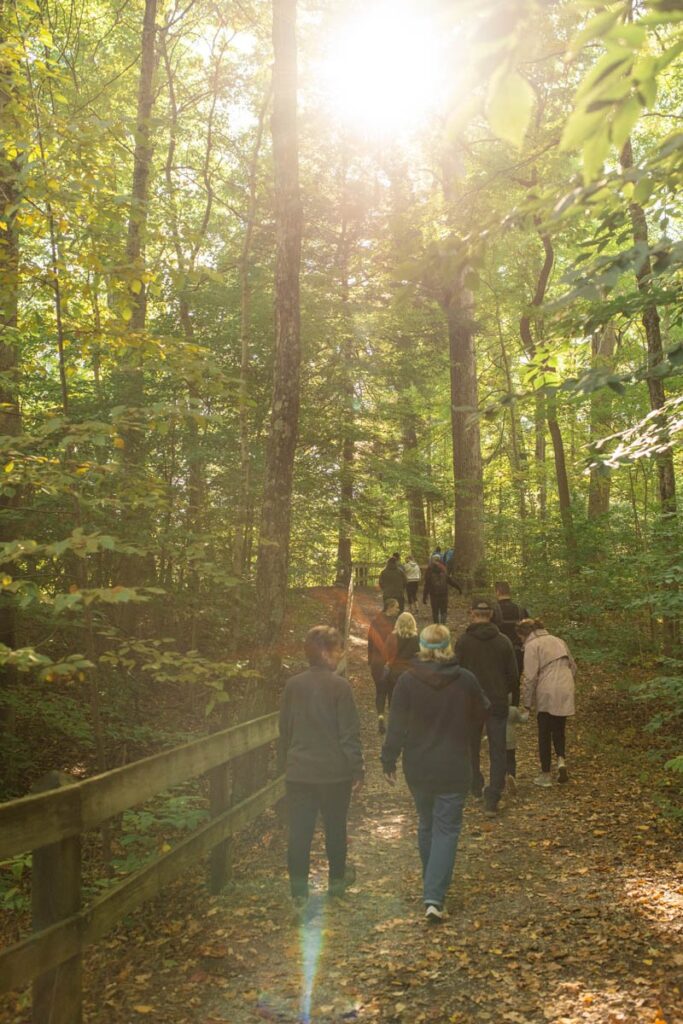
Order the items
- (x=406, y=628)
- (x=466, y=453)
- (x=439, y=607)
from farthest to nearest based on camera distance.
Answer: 1. (x=466, y=453)
2. (x=439, y=607)
3. (x=406, y=628)

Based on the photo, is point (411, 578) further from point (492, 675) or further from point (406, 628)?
point (492, 675)

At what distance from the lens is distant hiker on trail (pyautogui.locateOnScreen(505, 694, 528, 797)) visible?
28.0 feet

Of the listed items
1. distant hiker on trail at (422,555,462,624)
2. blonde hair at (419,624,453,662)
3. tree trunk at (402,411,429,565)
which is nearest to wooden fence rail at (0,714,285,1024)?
blonde hair at (419,624,453,662)

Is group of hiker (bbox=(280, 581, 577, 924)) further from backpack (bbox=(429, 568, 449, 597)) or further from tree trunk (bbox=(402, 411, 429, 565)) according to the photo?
backpack (bbox=(429, 568, 449, 597))

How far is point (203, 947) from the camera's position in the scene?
212 inches

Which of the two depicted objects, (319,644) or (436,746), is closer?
(436,746)

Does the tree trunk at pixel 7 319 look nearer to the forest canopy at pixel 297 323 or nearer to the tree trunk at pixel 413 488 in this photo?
the forest canopy at pixel 297 323

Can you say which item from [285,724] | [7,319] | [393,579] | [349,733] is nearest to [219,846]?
[285,724]

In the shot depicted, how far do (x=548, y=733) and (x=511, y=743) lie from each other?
589 millimetres

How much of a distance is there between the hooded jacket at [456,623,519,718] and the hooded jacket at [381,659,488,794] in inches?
89.1

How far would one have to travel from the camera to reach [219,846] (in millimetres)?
6250

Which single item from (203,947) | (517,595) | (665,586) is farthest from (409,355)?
(203,947)

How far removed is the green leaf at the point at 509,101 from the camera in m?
1.90

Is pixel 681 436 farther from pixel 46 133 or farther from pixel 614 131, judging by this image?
pixel 46 133
